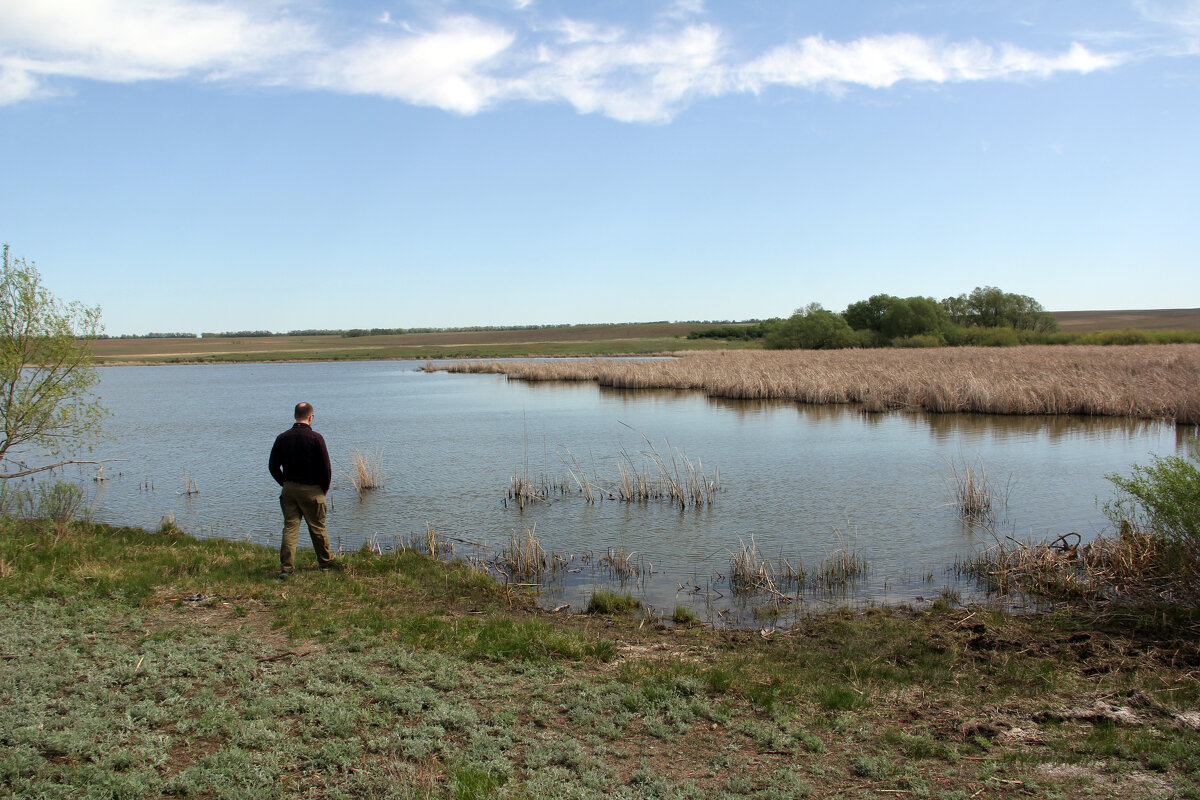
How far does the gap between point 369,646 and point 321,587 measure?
89.3 inches

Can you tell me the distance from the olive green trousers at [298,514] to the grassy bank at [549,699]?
0.72 meters

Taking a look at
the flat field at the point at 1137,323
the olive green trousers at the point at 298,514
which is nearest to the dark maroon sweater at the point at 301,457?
the olive green trousers at the point at 298,514

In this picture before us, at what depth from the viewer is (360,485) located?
53.1 feet

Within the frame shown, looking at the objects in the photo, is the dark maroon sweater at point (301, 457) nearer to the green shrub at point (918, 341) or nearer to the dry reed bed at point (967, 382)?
the dry reed bed at point (967, 382)

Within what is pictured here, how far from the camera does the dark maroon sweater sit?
8750 millimetres

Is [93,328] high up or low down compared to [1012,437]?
up

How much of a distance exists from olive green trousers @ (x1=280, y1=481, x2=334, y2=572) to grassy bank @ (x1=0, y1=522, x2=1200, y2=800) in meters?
0.72

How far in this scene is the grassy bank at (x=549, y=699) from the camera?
13.9ft

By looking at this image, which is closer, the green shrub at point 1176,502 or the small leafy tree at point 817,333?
the green shrub at point 1176,502

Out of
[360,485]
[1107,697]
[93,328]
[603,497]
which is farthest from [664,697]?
[360,485]

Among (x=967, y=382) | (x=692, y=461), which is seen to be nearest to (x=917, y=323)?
(x=967, y=382)

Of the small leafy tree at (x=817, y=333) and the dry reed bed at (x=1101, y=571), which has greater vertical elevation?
the small leafy tree at (x=817, y=333)

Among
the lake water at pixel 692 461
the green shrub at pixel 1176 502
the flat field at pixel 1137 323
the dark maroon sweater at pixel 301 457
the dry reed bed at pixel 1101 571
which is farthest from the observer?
the flat field at pixel 1137 323

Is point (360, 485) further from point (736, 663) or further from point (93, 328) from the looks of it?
point (736, 663)
